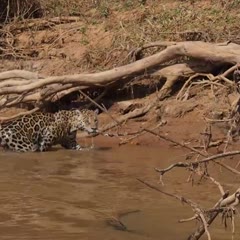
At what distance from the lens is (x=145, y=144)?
9.95 meters

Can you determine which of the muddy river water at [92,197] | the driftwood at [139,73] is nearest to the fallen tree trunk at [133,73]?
the driftwood at [139,73]

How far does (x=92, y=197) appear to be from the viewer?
21.6 ft

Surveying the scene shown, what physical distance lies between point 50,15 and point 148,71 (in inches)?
162

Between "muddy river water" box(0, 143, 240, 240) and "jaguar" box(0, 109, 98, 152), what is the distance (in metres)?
0.52

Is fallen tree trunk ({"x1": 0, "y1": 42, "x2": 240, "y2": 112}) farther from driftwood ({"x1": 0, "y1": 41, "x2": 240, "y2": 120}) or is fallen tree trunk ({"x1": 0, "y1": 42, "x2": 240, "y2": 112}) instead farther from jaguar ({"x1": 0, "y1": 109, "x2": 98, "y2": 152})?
jaguar ({"x1": 0, "y1": 109, "x2": 98, "y2": 152})

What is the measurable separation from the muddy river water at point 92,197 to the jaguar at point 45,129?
0.52m

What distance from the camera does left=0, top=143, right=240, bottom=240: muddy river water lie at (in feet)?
17.8

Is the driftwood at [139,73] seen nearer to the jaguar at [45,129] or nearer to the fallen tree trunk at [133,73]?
the fallen tree trunk at [133,73]

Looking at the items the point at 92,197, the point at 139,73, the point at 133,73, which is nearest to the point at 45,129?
the point at 133,73

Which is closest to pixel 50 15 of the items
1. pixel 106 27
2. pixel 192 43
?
pixel 106 27

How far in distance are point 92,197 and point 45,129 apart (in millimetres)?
3526

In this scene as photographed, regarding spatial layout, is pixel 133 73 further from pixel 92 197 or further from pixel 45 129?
pixel 92 197

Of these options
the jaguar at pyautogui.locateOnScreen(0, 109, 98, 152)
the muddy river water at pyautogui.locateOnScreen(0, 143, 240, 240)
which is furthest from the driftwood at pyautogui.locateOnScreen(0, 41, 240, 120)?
the muddy river water at pyautogui.locateOnScreen(0, 143, 240, 240)

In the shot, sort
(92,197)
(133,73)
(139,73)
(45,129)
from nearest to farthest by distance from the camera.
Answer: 1. (92,197)
2. (45,129)
3. (133,73)
4. (139,73)
